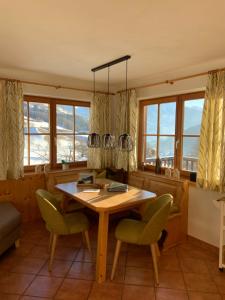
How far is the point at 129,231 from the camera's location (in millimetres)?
2324

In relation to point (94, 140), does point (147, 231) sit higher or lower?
lower

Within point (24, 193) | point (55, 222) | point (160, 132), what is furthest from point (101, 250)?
point (160, 132)

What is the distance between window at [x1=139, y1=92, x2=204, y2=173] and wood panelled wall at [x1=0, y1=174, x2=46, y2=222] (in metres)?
1.83

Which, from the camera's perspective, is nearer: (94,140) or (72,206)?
(94,140)

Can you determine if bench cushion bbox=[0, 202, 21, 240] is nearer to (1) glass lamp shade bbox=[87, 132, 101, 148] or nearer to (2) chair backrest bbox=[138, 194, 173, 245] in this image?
(1) glass lamp shade bbox=[87, 132, 101, 148]

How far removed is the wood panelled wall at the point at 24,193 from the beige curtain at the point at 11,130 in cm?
15

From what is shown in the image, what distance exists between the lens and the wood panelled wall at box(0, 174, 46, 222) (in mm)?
3260

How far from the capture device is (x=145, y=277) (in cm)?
229

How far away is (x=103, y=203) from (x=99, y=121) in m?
2.12

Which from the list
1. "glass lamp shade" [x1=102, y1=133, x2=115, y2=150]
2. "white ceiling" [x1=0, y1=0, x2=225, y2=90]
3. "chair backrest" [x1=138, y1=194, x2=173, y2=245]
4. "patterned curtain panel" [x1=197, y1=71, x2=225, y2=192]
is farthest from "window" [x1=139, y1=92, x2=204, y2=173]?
"chair backrest" [x1=138, y1=194, x2=173, y2=245]

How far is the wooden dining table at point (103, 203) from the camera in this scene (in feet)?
7.18

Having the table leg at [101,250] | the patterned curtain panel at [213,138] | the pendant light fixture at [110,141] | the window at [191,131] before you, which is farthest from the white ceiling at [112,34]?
the table leg at [101,250]

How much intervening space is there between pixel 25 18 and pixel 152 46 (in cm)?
125

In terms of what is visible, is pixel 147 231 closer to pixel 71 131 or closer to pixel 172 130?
pixel 172 130
